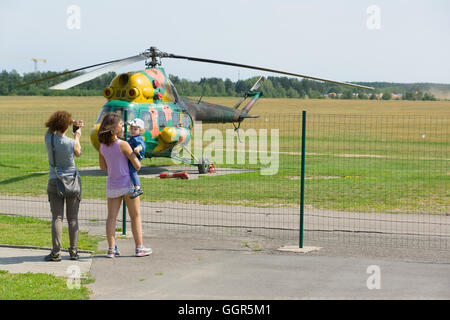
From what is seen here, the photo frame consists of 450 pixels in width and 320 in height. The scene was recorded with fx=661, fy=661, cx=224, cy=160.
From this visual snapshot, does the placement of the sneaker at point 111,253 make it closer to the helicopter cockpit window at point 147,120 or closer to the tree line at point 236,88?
the helicopter cockpit window at point 147,120

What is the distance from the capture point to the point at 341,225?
11633mm

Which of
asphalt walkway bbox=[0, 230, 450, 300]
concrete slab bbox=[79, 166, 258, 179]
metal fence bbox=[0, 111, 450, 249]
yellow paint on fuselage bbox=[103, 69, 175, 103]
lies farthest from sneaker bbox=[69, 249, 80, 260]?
concrete slab bbox=[79, 166, 258, 179]

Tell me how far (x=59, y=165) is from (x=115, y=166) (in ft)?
2.31

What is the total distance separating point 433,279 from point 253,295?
7.37 ft

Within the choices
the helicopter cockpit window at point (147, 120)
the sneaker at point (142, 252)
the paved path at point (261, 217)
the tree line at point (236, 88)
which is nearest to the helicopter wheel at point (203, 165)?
the helicopter cockpit window at point (147, 120)

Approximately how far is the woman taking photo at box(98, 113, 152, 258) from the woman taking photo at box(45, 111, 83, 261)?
0.37m

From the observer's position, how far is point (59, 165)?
331 inches

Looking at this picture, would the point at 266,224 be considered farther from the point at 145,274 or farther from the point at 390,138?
the point at 390,138

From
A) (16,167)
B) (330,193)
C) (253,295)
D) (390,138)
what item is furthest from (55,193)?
(390,138)

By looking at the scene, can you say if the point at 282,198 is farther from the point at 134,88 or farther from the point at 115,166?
the point at 115,166

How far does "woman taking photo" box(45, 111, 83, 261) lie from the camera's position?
8375 millimetres

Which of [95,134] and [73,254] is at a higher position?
[95,134]

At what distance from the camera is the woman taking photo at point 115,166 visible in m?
8.42

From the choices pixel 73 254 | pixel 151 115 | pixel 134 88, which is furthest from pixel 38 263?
pixel 151 115
